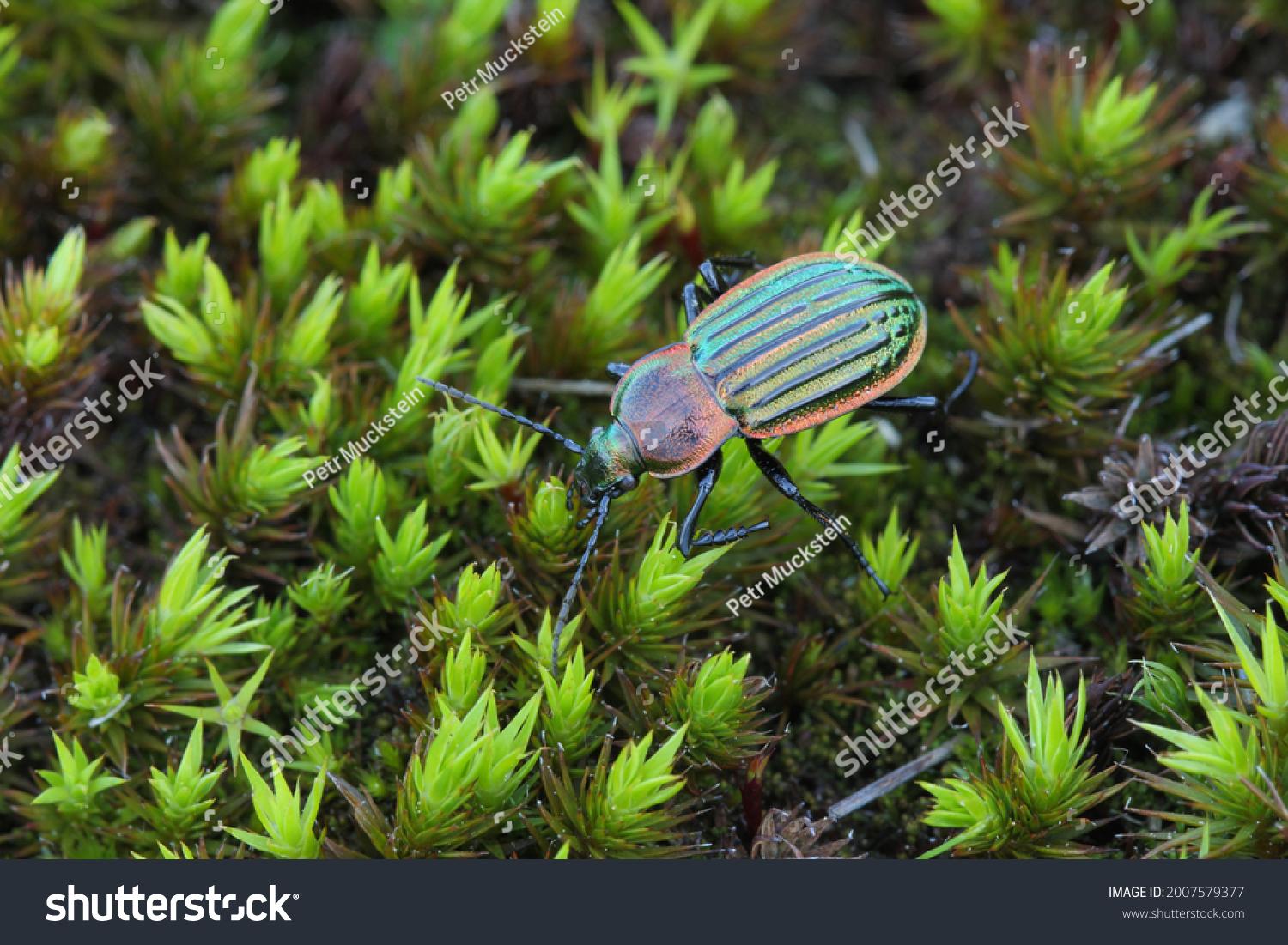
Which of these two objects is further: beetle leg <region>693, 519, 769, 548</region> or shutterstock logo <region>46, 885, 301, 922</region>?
beetle leg <region>693, 519, 769, 548</region>

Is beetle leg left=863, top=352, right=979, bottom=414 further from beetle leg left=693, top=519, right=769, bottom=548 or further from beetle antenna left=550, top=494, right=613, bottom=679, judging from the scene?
beetle antenna left=550, top=494, right=613, bottom=679

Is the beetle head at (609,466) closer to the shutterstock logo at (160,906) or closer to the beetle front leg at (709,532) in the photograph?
the beetle front leg at (709,532)

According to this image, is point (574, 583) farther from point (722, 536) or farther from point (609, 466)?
point (722, 536)

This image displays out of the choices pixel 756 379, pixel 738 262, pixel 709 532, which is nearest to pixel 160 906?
pixel 709 532

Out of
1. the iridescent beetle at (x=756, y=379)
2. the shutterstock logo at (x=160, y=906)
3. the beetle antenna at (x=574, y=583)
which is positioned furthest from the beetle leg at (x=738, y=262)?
the shutterstock logo at (x=160, y=906)

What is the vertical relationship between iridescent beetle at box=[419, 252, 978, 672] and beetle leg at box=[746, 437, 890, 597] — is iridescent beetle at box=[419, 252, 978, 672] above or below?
above

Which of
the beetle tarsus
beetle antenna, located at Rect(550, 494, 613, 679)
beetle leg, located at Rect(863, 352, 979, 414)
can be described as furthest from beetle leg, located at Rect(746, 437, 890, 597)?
the beetle tarsus

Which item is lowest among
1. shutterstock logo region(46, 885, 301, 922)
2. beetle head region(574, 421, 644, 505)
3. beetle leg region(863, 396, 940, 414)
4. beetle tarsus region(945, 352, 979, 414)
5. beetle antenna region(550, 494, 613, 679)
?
shutterstock logo region(46, 885, 301, 922)
